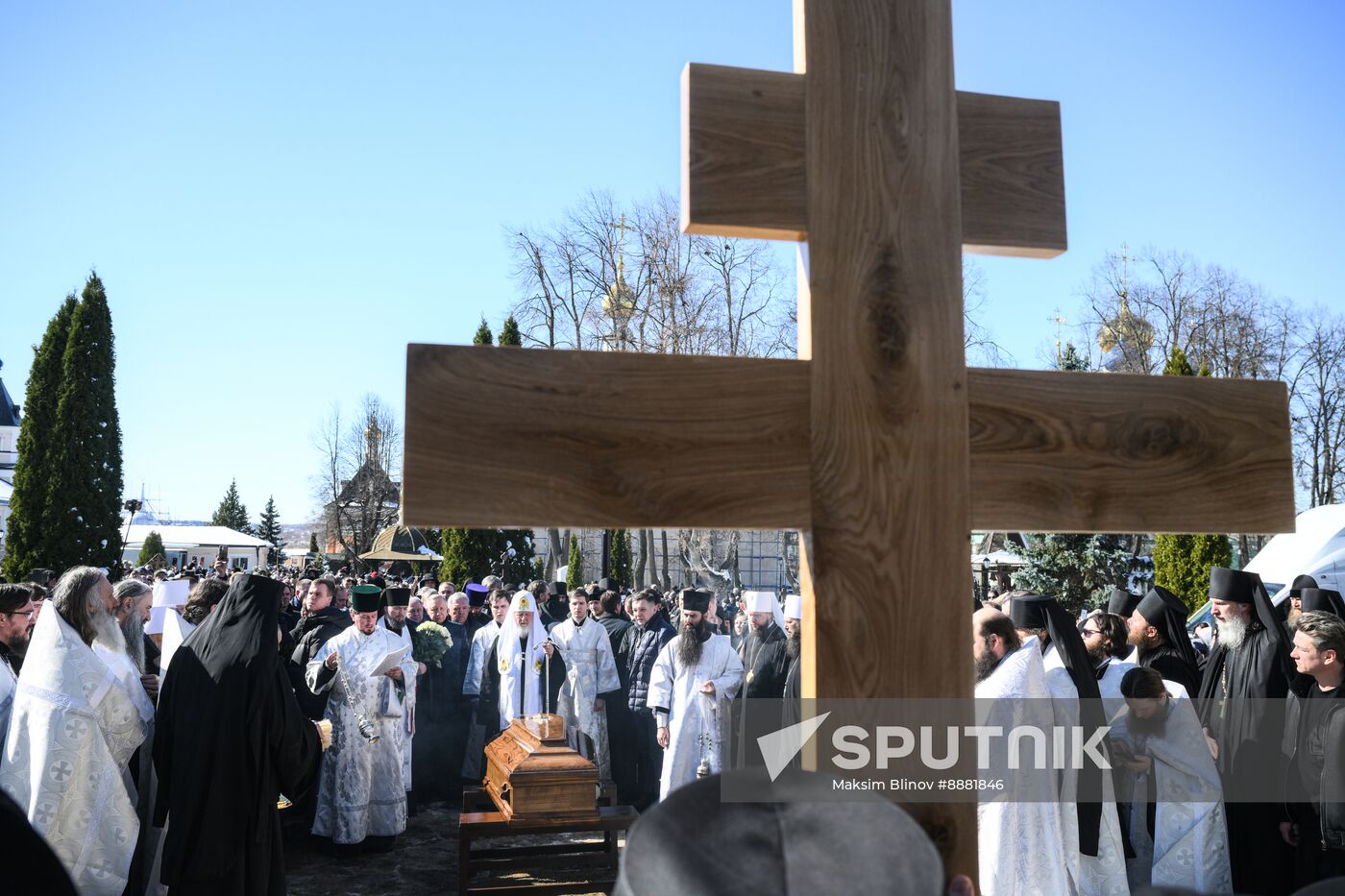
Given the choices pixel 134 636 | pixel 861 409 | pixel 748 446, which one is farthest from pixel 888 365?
pixel 134 636

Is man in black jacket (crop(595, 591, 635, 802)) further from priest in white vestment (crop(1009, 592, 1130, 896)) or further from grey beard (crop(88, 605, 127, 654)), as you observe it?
grey beard (crop(88, 605, 127, 654))

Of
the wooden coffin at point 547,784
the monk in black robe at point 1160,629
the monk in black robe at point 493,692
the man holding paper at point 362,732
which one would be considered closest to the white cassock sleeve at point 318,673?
the man holding paper at point 362,732

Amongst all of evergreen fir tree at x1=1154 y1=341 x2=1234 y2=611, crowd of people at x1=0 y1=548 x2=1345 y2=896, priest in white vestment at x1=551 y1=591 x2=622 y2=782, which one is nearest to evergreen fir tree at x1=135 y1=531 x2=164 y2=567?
priest in white vestment at x1=551 y1=591 x2=622 y2=782

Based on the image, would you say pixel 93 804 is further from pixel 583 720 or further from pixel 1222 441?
pixel 583 720

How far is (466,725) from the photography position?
11930 millimetres

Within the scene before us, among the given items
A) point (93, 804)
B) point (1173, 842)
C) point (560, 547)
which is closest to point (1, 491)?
point (560, 547)

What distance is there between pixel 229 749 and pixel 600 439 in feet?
15.7

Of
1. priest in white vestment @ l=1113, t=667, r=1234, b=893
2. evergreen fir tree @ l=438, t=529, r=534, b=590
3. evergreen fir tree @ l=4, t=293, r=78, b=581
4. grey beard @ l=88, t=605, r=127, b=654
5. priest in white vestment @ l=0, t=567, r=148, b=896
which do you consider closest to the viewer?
priest in white vestment @ l=0, t=567, r=148, b=896

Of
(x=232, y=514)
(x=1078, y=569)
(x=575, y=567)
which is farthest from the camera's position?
(x=232, y=514)

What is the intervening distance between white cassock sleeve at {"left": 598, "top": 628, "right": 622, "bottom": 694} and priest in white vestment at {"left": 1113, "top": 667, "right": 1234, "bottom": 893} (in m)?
6.46

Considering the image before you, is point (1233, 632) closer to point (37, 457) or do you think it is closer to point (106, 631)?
point (106, 631)

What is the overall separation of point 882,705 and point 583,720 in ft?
34.0

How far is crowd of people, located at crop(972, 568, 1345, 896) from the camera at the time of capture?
5.40m

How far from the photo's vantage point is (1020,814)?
5.42m
